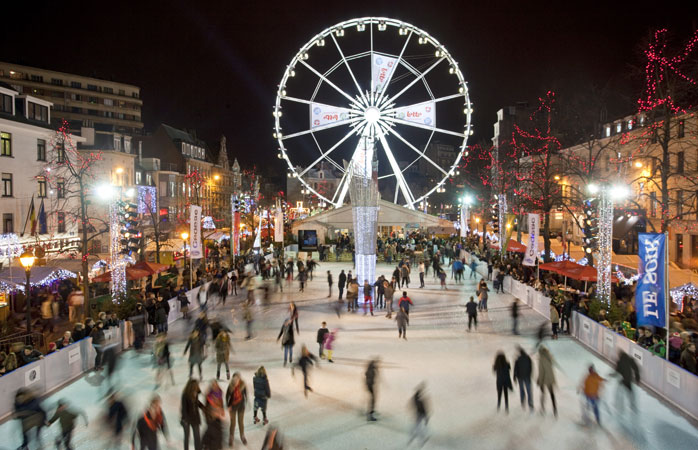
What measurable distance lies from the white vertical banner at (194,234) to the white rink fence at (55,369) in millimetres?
6648

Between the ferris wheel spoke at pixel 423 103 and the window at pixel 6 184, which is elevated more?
the ferris wheel spoke at pixel 423 103

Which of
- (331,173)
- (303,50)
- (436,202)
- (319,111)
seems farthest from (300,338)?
(331,173)

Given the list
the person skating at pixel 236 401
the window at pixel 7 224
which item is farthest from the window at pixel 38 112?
the person skating at pixel 236 401

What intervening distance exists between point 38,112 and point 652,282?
31786mm

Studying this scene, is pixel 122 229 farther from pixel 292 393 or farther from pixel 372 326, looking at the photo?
pixel 292 393

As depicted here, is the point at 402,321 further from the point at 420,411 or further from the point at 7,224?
the point at 7,224

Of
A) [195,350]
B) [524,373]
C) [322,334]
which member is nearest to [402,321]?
[322,334]

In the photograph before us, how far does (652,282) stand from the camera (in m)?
12.2

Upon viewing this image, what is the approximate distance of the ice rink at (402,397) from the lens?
9.32 meters

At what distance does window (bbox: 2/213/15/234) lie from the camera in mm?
27406

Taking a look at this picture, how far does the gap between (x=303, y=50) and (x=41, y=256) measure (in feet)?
61.5

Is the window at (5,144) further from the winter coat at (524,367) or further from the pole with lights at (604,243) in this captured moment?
the pole with lights at (604,243)

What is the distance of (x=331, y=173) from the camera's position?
10606 cm

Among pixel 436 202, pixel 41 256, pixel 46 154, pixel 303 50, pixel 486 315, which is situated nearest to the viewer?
pixel 486 315
